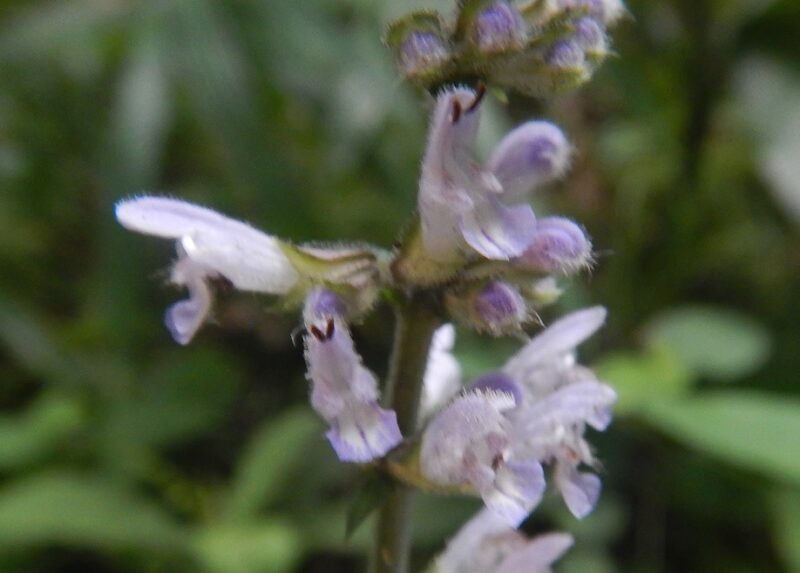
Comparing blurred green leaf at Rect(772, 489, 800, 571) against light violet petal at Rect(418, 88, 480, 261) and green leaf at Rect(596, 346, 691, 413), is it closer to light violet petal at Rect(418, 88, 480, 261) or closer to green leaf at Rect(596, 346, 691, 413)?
green leaf at Rect(596, 346, 691, 413)

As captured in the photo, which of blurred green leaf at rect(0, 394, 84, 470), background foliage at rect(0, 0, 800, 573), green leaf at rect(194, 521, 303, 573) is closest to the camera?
green leaf at rect(194, 521, 303, 573)

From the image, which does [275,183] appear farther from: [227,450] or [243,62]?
[227,450]

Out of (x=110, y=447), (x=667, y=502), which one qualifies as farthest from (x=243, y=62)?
(x=667, y=502)

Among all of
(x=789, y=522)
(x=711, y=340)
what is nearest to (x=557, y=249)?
(x=789, y=522)

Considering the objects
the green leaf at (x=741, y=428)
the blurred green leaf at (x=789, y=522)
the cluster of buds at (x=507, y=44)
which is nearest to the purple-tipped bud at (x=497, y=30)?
the cluster of buds at (x=507, y=44)

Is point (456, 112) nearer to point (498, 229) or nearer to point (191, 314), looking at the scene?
point (498, 229)

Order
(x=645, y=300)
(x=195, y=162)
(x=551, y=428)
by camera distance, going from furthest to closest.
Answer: (x=195, y=162) < (x=645, y=300) < (x=551, y=428)

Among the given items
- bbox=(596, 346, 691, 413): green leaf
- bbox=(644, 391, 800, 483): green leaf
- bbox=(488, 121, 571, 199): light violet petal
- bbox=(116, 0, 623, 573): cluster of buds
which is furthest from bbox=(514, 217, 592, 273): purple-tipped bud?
bbox=(596, 346, 691, 413): green leaf
